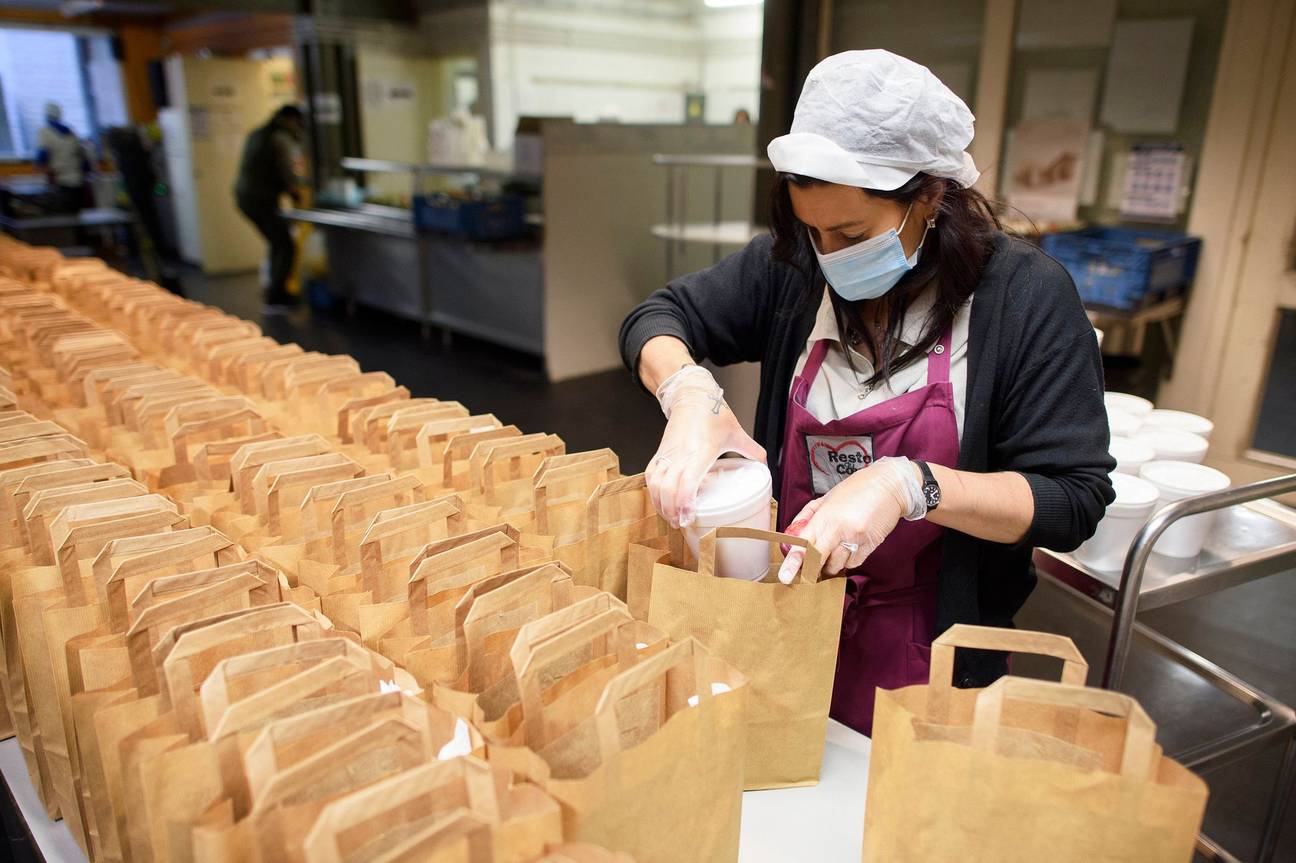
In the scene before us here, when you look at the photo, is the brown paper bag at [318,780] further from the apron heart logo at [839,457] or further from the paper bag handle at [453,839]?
the apron heart logo at [839,457]

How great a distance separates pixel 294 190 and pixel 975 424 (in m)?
8.19

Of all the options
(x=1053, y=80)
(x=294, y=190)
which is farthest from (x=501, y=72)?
(x=1053, y=80)

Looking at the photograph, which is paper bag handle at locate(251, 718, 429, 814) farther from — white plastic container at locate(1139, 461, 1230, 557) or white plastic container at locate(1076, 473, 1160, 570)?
white plastic container at locate(1139, 461, 1230, 557)

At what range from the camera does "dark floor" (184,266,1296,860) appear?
8.32ft

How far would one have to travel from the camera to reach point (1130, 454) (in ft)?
7.02

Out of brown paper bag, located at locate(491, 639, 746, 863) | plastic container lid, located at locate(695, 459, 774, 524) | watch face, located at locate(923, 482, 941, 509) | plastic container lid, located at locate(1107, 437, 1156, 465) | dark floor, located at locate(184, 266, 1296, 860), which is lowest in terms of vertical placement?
dark floor, located at locate(184, 266, 1296, 860)

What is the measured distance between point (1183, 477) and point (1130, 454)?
0.13m

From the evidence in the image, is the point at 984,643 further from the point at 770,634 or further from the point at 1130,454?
the point at 1130,454

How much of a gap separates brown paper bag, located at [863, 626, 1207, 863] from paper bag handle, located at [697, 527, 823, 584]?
0.19 m

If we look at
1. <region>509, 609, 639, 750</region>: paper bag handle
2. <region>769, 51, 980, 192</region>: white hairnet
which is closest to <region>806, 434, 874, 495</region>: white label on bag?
<region>769, 51, 980, 192</region>: white hairnet

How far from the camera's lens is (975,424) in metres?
1.39

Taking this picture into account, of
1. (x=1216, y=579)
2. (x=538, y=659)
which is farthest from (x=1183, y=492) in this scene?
(x=538, y=659)

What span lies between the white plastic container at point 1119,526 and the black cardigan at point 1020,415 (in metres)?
0.44

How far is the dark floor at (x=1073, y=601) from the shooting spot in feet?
8.32
